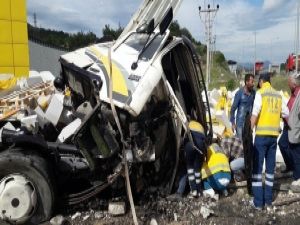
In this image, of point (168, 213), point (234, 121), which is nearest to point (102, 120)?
point (168, 213)

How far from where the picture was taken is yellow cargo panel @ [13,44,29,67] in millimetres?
11344

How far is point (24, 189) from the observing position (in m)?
4.37

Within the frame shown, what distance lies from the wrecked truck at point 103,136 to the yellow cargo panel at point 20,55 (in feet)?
21.2

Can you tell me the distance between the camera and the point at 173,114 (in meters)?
5.06

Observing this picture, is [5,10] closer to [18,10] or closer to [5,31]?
[18,10]

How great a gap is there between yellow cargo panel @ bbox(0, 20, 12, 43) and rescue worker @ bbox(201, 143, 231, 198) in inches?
289

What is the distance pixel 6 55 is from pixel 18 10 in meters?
1.18

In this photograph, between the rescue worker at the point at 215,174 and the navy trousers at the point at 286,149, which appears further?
the navy trousers at the point at 286,149

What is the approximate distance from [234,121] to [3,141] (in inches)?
182

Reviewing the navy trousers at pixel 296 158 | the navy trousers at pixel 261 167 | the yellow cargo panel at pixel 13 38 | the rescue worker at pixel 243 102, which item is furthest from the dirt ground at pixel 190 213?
the yellow cargo panel at pixel 13 38

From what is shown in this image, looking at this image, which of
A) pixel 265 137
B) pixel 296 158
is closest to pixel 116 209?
pixel 265 137

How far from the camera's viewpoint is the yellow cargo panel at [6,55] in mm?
11117

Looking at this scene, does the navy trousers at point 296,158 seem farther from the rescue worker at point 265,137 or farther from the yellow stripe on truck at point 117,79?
the yellow stripe on truck at point 117,79

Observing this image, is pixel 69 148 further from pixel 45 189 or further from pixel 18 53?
pixel 18 53
